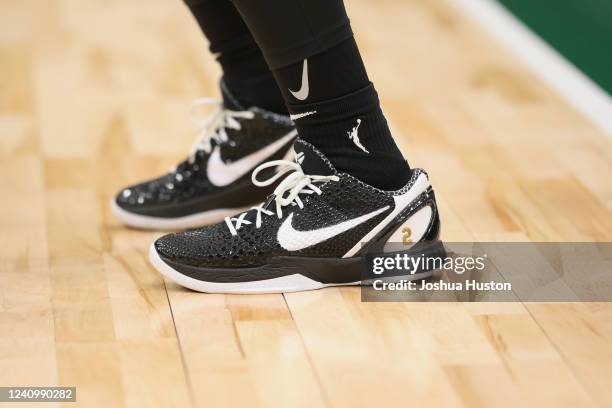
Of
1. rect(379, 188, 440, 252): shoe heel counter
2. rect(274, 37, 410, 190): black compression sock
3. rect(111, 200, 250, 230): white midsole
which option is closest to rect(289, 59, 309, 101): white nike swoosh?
rect(274, 37, 410, 190): black compression sock

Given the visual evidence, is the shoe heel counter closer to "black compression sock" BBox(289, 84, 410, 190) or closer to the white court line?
"black compression sock" BBox(289, 84, 410, 190)

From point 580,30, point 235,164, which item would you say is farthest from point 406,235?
point 580,30

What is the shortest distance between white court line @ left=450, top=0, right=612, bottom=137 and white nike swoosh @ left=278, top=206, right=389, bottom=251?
3.21ft

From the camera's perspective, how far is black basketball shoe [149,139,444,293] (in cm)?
138

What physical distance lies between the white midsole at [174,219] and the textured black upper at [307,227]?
0.79 ft

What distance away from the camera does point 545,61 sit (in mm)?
2619

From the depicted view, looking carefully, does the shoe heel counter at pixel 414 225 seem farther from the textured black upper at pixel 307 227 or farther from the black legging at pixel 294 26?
the black legging at pixel 294 26

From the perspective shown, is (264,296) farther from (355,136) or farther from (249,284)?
(355,136)

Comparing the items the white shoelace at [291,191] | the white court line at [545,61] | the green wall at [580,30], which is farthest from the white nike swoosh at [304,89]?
the green wall at [580,30]

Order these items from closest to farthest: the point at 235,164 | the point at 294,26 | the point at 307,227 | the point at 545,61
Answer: the point at 294,26
the point at 307,227
the point at 235,164
the point at 545,61

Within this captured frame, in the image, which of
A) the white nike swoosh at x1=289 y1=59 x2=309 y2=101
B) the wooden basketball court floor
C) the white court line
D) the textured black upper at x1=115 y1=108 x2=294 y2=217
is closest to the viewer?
the wooden basketball court floor

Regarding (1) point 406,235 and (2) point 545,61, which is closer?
(1) point 406,235

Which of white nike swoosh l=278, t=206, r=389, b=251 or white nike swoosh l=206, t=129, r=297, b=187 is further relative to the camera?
white nike swoosh l=206, t=129, r=297, b=187

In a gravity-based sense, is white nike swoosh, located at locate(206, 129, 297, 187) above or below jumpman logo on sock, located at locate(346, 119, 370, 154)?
below
